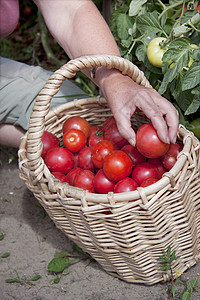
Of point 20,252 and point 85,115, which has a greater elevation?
point 85,115

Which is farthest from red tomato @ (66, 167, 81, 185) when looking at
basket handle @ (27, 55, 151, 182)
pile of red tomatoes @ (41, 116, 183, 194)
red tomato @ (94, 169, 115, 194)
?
basket handle @ (27, 55, 151, 182)

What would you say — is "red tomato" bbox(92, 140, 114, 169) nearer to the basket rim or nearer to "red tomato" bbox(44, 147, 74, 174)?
"red tomato" bbox(44, 147, 74, 174)

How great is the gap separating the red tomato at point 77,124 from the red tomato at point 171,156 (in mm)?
389

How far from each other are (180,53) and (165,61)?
0.20 feet

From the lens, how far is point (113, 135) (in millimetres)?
1444

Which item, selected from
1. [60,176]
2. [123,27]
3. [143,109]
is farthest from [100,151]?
[123,27]

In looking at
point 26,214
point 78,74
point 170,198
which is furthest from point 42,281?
point 78,74

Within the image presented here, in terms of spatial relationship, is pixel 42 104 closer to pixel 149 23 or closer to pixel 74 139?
pixel 74 139

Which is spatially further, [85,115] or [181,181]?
[85,115]

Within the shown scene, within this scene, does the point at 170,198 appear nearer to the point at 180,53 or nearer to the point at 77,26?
the point at 180,53

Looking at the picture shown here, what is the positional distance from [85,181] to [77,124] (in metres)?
0.28

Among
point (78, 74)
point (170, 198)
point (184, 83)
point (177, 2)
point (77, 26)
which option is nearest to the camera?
point (170, 198)

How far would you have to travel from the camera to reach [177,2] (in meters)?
1.58

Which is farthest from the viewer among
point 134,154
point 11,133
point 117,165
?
point 11,133
